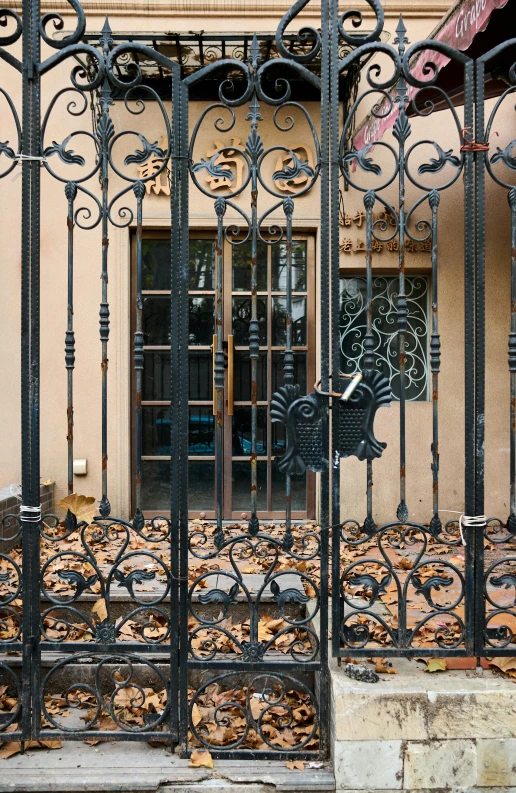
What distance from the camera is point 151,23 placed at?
5.77 m

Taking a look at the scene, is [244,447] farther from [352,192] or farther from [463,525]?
[463,525]

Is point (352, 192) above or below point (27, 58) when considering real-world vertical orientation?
above

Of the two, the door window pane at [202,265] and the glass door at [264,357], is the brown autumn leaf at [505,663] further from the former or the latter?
the door window pane at [202,265]

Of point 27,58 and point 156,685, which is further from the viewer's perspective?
point 156,685

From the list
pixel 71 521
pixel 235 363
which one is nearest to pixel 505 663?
pixel 71 521

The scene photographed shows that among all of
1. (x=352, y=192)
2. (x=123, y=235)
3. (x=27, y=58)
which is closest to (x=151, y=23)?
(x=123, y=235)

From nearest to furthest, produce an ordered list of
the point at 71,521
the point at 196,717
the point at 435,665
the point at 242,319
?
the point at 435,665
the point at 71,521
the point at 196,717
the point at 242,319

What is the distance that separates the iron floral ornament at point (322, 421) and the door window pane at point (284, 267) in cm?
337

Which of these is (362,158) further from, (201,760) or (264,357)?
(264,357)

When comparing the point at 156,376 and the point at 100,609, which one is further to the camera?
the point at 156,376

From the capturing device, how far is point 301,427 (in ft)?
8.55

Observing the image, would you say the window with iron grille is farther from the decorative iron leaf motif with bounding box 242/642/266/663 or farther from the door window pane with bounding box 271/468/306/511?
the decorative iron leaf motif with bounding box 242/642/266/663

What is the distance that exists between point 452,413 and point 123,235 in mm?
3509

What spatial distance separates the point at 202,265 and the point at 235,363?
3.29 feet
